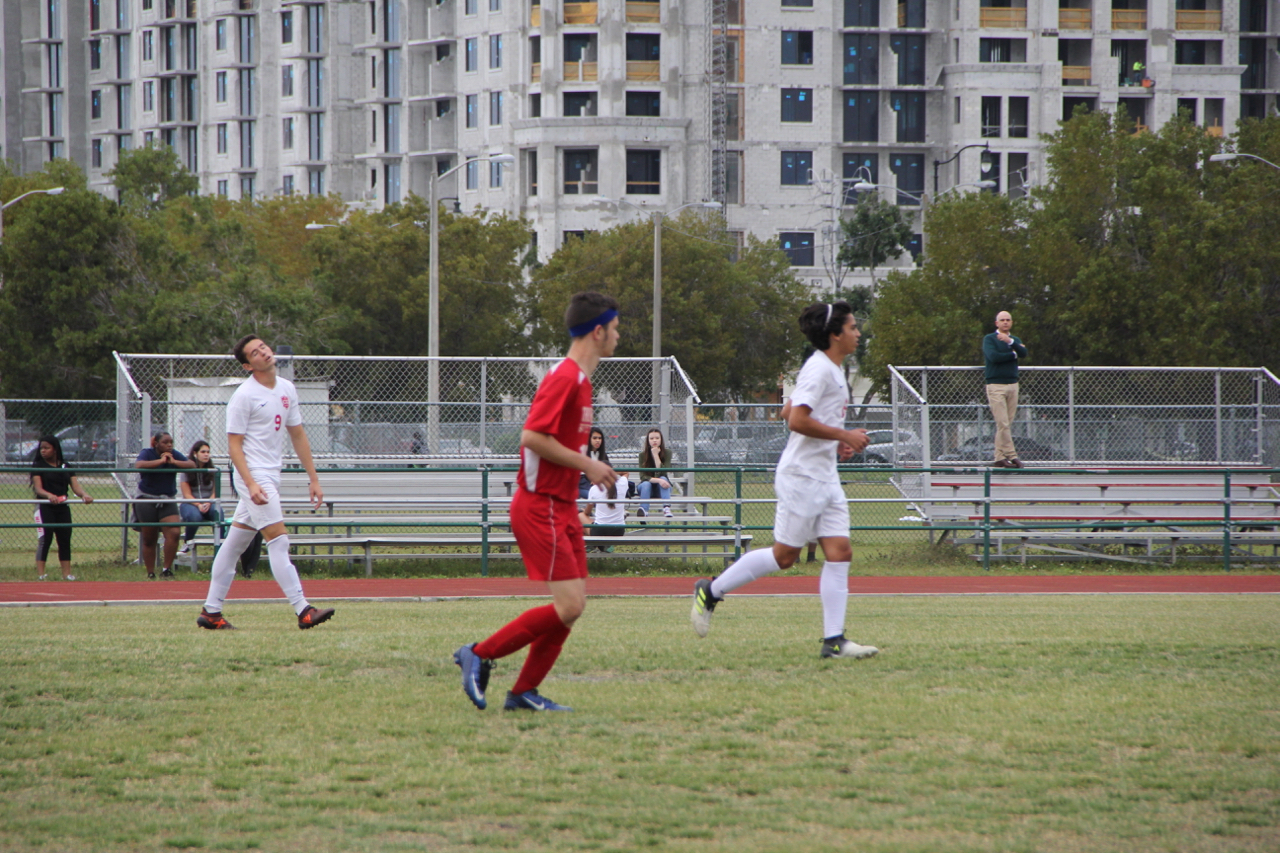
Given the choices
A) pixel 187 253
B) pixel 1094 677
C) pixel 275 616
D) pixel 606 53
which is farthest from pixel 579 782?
pixel 606 53

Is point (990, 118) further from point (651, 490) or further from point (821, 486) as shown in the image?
point (821, 486)

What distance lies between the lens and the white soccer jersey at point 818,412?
750 cm

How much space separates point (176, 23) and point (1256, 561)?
89.1 m

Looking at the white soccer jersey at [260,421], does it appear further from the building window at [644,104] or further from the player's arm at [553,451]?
the building window at [644,104]

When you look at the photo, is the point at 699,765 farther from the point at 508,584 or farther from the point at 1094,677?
the point at 508,584

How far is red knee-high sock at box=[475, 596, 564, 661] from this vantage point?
615 centimetres

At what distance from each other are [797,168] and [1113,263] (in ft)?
122

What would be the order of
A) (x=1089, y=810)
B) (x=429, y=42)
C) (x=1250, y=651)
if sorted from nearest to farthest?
(x=1089, y=810) < (x=1250, y=651) < (x=429, y=42)

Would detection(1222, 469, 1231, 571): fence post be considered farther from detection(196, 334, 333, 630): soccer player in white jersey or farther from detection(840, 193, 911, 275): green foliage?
detection(840, 193, 911, 275): green foliage

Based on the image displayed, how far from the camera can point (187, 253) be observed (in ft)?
150

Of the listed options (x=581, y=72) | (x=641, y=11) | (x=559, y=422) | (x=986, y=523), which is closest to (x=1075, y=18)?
(x=641, y=11)

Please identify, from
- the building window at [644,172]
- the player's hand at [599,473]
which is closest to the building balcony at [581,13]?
the building window at [644,172]

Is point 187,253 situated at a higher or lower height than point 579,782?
higher

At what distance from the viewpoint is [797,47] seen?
7281 centimetres
